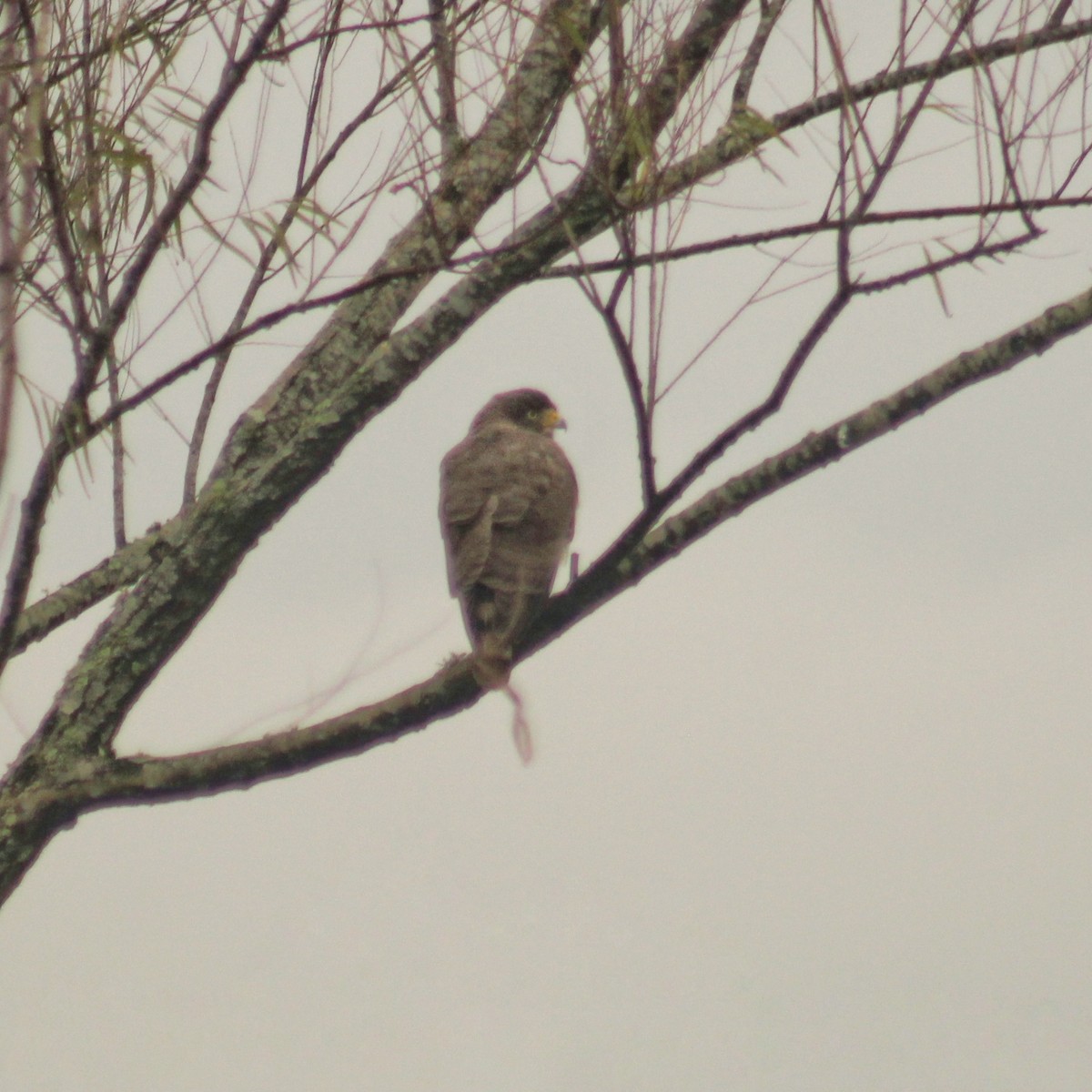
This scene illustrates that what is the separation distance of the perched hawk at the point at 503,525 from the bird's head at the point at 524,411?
0.47 metres

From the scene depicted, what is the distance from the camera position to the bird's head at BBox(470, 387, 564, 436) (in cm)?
652

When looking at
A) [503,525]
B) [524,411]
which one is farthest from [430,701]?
[524,411]

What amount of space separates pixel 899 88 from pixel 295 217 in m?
1.11

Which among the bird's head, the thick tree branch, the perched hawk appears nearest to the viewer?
the thick tree branch

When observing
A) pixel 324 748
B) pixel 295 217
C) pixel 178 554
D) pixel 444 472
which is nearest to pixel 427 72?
pixel 295 217

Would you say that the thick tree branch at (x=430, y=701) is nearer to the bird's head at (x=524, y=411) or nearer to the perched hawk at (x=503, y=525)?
the perched hawk at (x=503, y=525)

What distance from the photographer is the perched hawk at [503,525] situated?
4.37 metres

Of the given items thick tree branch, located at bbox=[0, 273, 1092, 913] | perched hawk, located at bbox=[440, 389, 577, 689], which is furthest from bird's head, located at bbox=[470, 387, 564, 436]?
thick tree branch, located at bbox=[0, 273, 1092, 913]

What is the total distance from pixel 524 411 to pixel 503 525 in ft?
5.48

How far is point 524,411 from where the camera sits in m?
6.55

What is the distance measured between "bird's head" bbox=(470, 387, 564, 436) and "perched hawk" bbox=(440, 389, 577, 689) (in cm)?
47

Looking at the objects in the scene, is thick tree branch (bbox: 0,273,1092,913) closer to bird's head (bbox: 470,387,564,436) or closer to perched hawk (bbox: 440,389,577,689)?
perched hawk (bbox: 440,389,577,689)

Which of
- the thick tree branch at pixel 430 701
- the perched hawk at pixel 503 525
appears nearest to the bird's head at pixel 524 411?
the perched hawk at pixel 503 525

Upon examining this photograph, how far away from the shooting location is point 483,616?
4.36m
